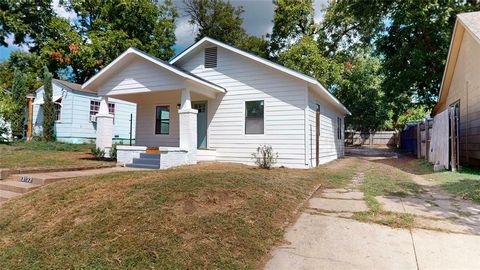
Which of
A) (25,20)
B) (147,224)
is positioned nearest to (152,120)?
(147,224)

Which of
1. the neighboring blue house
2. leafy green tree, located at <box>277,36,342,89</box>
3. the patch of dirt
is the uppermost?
leafy green tree, located at <box>277,36,342,89</box>

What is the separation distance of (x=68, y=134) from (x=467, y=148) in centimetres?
2015

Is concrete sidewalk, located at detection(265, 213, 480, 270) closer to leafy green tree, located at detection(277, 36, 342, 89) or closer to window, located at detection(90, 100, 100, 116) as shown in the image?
window, located at detection(90, 100, 100, 116)

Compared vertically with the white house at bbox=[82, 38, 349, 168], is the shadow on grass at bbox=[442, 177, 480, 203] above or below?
below

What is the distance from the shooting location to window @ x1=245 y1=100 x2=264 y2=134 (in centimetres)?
1097

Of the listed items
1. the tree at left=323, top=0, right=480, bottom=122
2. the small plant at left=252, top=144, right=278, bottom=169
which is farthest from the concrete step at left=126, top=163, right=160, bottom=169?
the tree at left=323, top=0, right=480, bottom=122

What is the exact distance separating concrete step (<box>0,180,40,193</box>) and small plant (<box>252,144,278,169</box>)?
617 cm

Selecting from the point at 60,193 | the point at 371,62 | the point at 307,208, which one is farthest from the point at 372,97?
the point at 60,193

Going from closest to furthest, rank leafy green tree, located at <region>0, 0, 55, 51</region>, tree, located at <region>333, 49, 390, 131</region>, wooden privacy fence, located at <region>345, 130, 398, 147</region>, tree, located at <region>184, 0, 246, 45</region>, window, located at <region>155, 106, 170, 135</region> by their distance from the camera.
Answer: window, located at <region>155, 106, 170, 135</region>, leafy green tree, located at <region>0, 0, 55, 51</region>, tree, located at <region>333, 49, 390, 131</region>, tree, located at <region>184, 0, 246, 45</region>, wooden privacy fence, located at <region>345, 130, 398, 147</region>

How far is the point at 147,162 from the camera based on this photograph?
34.2 ft

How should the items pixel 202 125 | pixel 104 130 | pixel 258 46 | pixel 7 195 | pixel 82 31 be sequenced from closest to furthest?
pixel 7 195
pixel 104 130
pixel 202 125
pixel 82 31
pixel 258 46

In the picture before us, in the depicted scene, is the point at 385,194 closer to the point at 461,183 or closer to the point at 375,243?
the point at 461,183

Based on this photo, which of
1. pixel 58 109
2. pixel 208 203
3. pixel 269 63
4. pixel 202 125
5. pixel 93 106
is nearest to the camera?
pixel 208 203

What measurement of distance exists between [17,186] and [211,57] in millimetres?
8151
